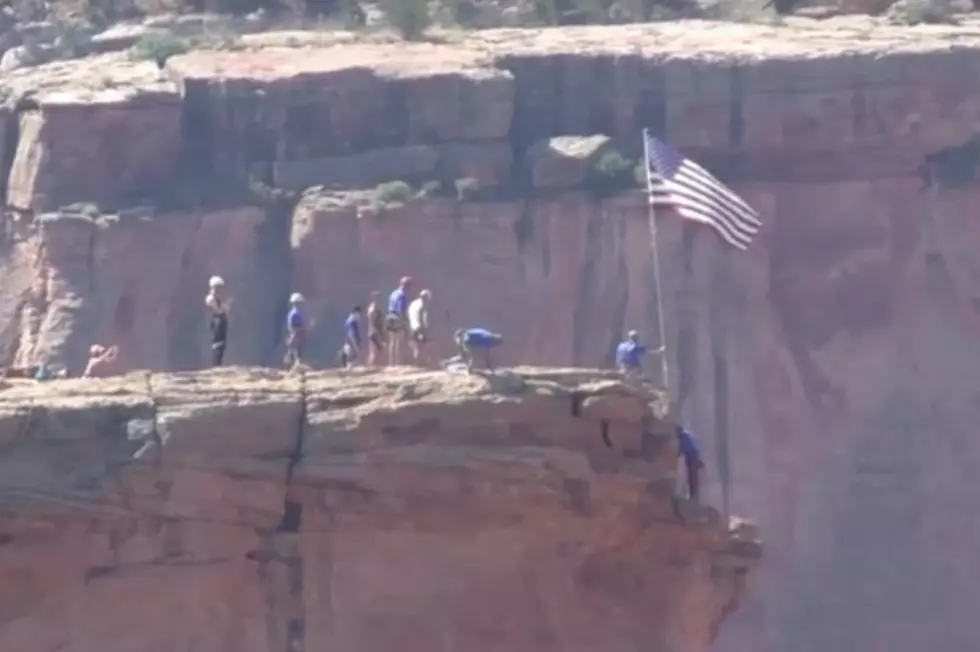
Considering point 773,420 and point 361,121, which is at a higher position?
point 361,121

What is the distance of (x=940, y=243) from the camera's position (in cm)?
7038

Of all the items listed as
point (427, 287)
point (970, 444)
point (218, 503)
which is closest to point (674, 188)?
point (218, 503)

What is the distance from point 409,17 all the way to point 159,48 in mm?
4514

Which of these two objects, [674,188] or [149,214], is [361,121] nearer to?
[149,214]

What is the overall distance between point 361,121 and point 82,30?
994 cm

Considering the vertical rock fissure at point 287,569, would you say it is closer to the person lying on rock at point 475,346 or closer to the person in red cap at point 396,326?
the person lying on rock at point 475,346

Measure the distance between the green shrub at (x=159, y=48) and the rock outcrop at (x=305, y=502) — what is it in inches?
1003

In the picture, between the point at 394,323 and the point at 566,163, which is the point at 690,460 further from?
the point at 566,163

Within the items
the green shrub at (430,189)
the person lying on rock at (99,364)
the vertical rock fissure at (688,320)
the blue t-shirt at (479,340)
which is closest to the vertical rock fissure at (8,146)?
the green shrub at (430,189)

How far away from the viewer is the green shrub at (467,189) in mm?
68375

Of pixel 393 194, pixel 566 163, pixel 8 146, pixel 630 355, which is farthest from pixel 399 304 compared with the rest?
pixel 8 146

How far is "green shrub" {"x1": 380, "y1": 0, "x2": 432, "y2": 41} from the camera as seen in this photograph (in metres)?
74.0

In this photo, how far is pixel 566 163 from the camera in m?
68.8

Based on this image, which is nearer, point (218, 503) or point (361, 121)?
point (218, 503)
